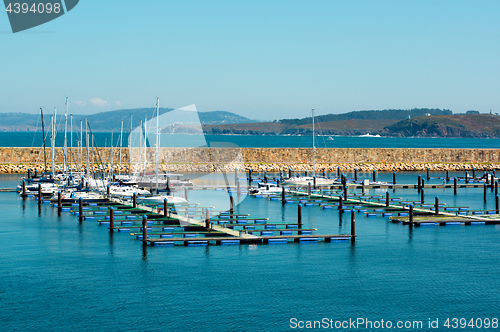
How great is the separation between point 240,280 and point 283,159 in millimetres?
76548

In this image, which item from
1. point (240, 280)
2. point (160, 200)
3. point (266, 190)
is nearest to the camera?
point (240, 280)

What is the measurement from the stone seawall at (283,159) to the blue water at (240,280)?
54323mm

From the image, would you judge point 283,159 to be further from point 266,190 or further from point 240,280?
point 240,280

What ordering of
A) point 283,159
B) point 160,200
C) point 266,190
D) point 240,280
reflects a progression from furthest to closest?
point 283,159 < point 266,190 < point 160,200 < point 240,280

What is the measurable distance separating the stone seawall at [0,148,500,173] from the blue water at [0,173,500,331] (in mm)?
54323

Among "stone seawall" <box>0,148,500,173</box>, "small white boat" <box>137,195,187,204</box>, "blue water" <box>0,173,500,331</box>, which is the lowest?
"blue water" <box>0,173,500,331</box>

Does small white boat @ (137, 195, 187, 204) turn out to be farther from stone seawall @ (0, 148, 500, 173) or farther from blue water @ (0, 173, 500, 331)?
stone seawall @ (0, 148, 500, 173)

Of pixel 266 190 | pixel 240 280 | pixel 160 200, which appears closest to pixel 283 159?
pixel 266 190

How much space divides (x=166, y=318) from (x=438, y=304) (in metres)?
12.4

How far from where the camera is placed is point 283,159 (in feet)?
350

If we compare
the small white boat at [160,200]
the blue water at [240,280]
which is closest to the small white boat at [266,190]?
the small white boat at [160,200]

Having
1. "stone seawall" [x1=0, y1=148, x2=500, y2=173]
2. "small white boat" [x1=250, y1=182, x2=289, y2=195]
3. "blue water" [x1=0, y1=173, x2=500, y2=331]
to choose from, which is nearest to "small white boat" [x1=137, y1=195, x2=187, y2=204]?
"blue water" [x1=0, y1=173, x2=500, y2=331]

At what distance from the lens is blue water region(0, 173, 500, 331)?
2556 centimetres

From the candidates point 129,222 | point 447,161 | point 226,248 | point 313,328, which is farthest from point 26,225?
point 447,161
